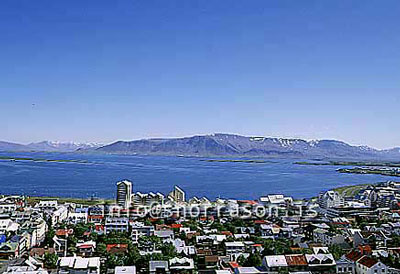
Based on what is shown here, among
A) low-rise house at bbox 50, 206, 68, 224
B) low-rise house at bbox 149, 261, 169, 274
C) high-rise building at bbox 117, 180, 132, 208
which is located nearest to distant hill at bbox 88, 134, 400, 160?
high-rise building at bbox 117, 180, 132, 208

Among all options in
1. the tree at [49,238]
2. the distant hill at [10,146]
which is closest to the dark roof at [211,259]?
the tree at [49,238]

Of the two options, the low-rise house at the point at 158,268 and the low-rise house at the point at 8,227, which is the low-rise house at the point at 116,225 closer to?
the low-rise house at the point at 8,227

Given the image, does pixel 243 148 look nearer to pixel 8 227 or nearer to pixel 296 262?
pixel 8 227

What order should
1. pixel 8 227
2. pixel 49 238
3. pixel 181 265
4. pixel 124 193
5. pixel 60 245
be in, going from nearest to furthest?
pixel 181 265, pixel 60 245, pixel 49 238, pixel 8 227, pixel 124 193

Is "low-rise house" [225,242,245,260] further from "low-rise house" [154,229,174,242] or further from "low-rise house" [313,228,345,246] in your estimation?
"low-rise house" [313,228,345,246]

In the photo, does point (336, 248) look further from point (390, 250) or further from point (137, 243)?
point (137, 243)

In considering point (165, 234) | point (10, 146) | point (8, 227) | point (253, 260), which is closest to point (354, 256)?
point (253, 260)
